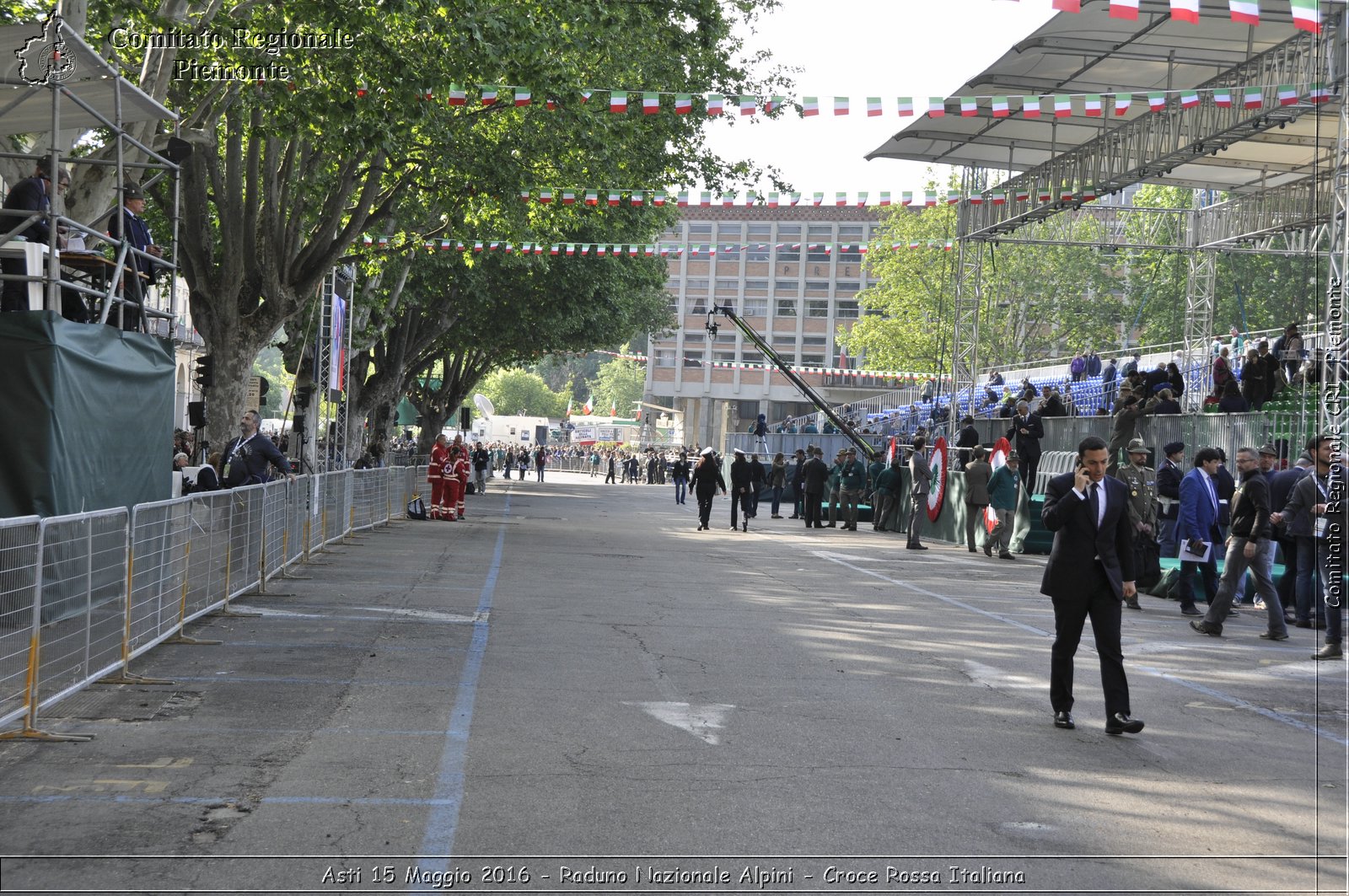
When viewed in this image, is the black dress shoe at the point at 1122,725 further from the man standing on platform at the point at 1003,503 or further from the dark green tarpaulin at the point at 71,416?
the man standing on platform at the point at 1003,503

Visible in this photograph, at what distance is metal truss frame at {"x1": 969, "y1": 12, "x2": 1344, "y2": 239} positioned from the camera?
18.3 metres

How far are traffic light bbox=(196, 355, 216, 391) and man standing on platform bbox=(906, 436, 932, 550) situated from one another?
12036 mm

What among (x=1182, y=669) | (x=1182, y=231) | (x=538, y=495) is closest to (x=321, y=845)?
(x=1182, y=669)

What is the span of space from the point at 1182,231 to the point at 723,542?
18147 millimetres

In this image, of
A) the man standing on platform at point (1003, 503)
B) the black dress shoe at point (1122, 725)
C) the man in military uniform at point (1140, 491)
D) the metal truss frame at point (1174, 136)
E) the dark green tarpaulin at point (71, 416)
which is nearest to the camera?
the black dress shoe at point (1122, 725)

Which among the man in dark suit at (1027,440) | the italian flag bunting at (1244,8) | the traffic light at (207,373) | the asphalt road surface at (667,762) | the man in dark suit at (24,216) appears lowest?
the asphalt road surface at (667,762)

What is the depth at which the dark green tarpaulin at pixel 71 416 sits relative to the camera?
10.1 metres

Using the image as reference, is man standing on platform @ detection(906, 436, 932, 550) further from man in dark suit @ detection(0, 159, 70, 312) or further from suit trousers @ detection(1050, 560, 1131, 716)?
suit trousers @ detection(1050, 560, 1131, 716)

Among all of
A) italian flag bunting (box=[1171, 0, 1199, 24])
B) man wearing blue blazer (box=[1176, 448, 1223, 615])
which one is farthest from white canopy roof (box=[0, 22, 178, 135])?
man wearing blue blazer (box=[1176, 448, 1223, 615])

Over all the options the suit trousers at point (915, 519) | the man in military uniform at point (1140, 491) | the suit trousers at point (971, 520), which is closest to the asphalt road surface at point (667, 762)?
the man in military uniform at point (1140, 491)

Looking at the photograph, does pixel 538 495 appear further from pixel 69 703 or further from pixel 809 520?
pixel 69 703

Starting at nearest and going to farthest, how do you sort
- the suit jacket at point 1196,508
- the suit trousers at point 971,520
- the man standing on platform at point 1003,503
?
the suit jacket at point 1196,508 < the man standing on platform at point 1003,503 < the suit trousers at point 971,520

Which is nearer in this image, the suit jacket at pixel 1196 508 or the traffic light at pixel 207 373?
the suit jacket at pixel 1196 508

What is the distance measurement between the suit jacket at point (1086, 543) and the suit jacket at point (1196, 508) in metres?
6.43
